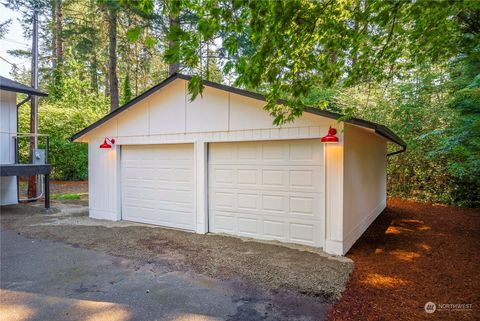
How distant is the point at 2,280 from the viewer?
3910 mm

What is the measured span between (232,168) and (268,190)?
37.5 inches

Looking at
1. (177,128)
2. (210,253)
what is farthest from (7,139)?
(210,253)

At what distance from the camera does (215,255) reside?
493 cm

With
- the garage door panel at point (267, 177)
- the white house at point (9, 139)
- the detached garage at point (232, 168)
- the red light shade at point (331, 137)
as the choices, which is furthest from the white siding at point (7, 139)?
the red light shade at point (331, 137)

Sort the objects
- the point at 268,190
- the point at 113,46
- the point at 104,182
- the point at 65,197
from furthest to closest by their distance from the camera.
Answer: the point at 113,46
the point at 65,197
the point at 104,182
the point at 268,190

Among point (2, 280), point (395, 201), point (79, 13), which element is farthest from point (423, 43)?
point (79, 13)

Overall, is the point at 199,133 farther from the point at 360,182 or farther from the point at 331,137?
the point at 360,182

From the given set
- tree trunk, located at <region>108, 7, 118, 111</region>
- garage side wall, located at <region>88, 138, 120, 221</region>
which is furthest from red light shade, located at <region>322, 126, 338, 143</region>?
tree trunk, located at <region>108, 7, 118, 111</region>

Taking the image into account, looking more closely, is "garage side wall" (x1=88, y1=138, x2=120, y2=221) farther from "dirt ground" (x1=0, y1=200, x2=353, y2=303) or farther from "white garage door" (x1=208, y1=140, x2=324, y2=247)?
"white garage door" (x1=208, y1=140, x2=324, y2=247)

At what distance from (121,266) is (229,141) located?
308cm

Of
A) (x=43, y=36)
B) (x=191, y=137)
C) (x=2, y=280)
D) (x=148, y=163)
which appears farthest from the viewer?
(x=43, y=36)

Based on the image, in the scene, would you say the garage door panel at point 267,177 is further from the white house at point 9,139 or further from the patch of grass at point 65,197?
the patch of grass at point 65,197

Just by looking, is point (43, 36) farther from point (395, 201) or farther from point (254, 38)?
point (395, 201)

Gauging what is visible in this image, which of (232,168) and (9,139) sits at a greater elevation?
(9,139)
